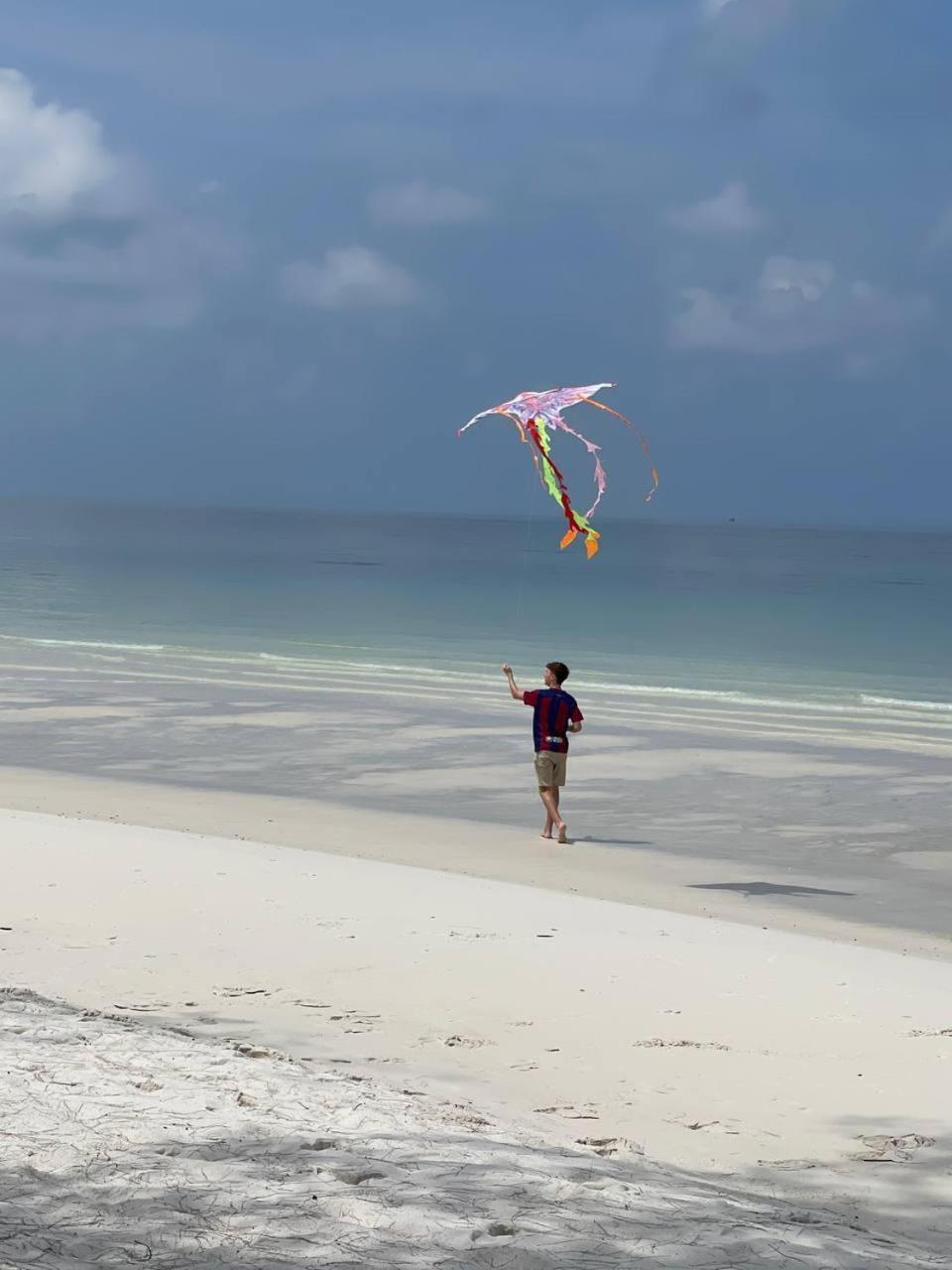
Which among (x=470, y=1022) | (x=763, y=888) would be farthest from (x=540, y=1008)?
(x=763, y=888)

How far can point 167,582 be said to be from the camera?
7356 centimetres

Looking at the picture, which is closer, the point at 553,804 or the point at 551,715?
the point at 551,715

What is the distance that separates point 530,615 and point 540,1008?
172ft

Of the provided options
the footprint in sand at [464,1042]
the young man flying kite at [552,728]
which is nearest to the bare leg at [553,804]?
the young man flying kite at [552,728]

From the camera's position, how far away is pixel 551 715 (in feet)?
46.5

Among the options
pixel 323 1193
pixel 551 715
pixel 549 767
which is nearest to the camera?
pixel 323 1193

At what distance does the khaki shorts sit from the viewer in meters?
14.3

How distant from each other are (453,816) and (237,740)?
6.61 metres

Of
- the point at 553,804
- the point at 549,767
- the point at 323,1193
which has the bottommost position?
the point at 323,1193

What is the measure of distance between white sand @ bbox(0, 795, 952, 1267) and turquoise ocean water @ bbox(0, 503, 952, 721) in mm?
17047

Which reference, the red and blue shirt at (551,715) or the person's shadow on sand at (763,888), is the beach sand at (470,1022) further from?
the red and blue shirt at (551,715)

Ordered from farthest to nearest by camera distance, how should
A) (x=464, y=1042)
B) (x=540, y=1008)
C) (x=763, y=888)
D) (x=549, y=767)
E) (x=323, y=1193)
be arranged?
1. (x=549, y=767)
2. (x=763, y=888)
3. (x=540, y=1008)
4. (x=464, y=1042)
5. (x=323, y=1193)

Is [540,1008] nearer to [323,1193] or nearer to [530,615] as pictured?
[323,1193]

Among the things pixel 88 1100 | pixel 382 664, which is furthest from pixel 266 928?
pixel 382 664
